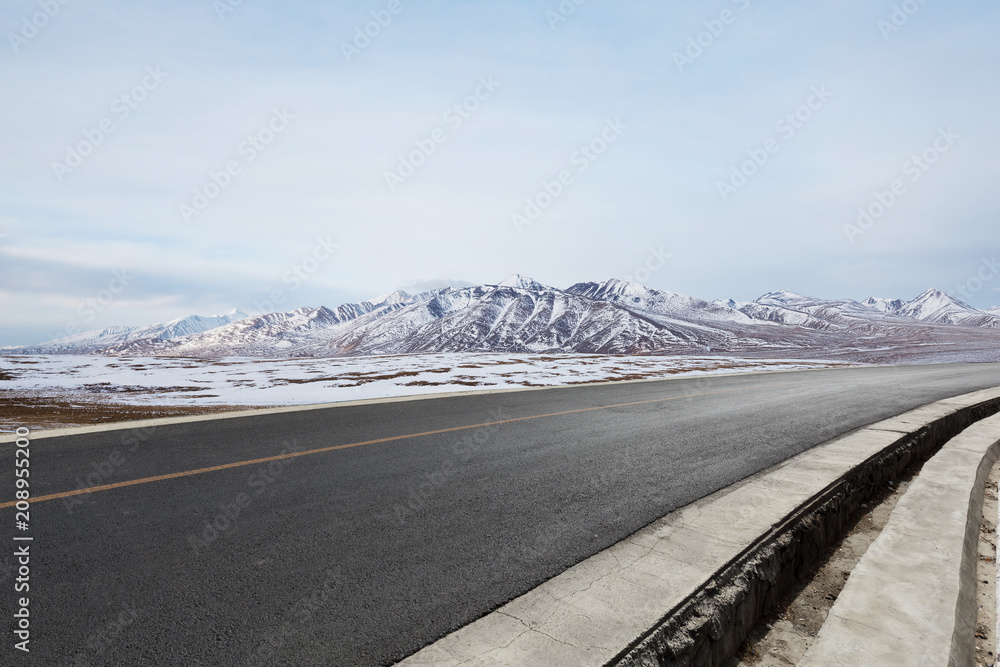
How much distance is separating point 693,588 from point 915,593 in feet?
5.16

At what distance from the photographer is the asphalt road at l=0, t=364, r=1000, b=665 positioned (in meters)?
2.52

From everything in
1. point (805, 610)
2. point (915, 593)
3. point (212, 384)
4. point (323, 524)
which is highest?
point (323, 524)

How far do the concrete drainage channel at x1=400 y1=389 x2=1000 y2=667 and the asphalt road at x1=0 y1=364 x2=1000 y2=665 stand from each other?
222mm

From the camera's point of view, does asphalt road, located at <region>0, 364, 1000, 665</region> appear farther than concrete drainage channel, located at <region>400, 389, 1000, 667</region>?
Yes

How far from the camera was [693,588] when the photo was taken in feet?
9.43

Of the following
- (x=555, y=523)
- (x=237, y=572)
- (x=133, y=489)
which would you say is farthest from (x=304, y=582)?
(x=133, y=489)

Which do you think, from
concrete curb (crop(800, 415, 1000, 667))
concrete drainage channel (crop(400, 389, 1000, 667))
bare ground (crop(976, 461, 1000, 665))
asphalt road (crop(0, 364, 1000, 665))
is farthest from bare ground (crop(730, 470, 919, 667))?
asphalt road (crop(0, 364, 1000, 665))

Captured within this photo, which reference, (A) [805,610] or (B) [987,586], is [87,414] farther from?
(B) [987,586]

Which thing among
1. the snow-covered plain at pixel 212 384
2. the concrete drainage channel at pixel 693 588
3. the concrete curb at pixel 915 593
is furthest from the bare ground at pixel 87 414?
the concrete curb at pixel 915 593

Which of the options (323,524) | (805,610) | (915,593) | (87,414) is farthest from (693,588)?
(87,414)

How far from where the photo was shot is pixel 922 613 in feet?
9.82

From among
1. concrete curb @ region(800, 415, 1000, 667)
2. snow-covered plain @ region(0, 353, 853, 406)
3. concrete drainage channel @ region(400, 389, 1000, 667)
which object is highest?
concrete drainage channel @ region(400, 389, 1000, 667)

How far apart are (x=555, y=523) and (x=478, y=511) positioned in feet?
2.11

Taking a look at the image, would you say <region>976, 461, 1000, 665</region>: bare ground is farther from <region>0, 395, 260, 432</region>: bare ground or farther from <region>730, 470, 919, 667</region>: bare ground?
<region>0, 395, 260, 432</region>: bare ground
